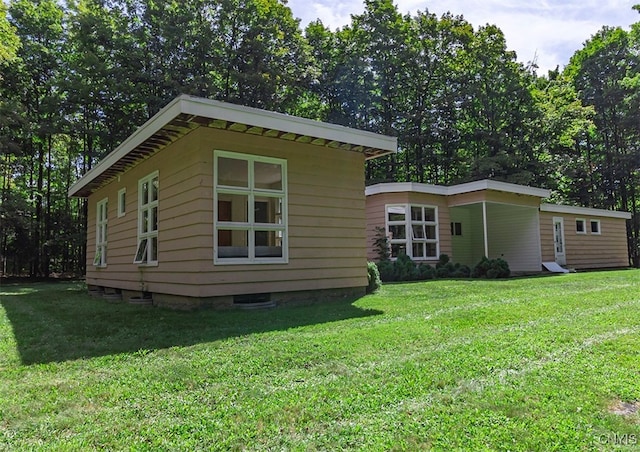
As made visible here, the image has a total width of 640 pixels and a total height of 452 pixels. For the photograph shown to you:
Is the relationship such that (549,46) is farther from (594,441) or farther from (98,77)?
(594,441)

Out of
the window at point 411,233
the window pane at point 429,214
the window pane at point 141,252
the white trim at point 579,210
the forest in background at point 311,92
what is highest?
the forest in background at point 311,92

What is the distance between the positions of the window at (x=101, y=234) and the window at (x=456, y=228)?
36.8 ft

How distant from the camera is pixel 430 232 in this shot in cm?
1296

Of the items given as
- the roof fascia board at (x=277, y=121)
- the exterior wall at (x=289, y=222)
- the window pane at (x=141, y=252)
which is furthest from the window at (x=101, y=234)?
the roof fascia board at (x=277, y=121)

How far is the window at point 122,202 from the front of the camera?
358 inches

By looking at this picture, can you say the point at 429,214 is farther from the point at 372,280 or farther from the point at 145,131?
the point at 145,131

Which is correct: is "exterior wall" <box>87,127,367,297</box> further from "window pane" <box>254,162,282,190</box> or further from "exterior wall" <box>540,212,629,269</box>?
"exterior wall" <box>540,212,629,269</box>

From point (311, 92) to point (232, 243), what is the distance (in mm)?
18039

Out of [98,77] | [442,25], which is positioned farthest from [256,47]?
[442,25]

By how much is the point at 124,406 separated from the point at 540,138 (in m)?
25.2

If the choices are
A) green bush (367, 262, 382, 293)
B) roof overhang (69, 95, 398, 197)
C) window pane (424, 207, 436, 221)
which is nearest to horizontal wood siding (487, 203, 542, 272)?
window pane (424, 207, 436, 221)

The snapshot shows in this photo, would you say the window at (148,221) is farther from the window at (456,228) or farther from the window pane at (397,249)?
the window at (456,228)

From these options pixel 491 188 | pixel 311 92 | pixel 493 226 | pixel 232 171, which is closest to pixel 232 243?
pixel 232 171

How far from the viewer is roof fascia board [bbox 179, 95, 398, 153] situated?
543 centimetres
